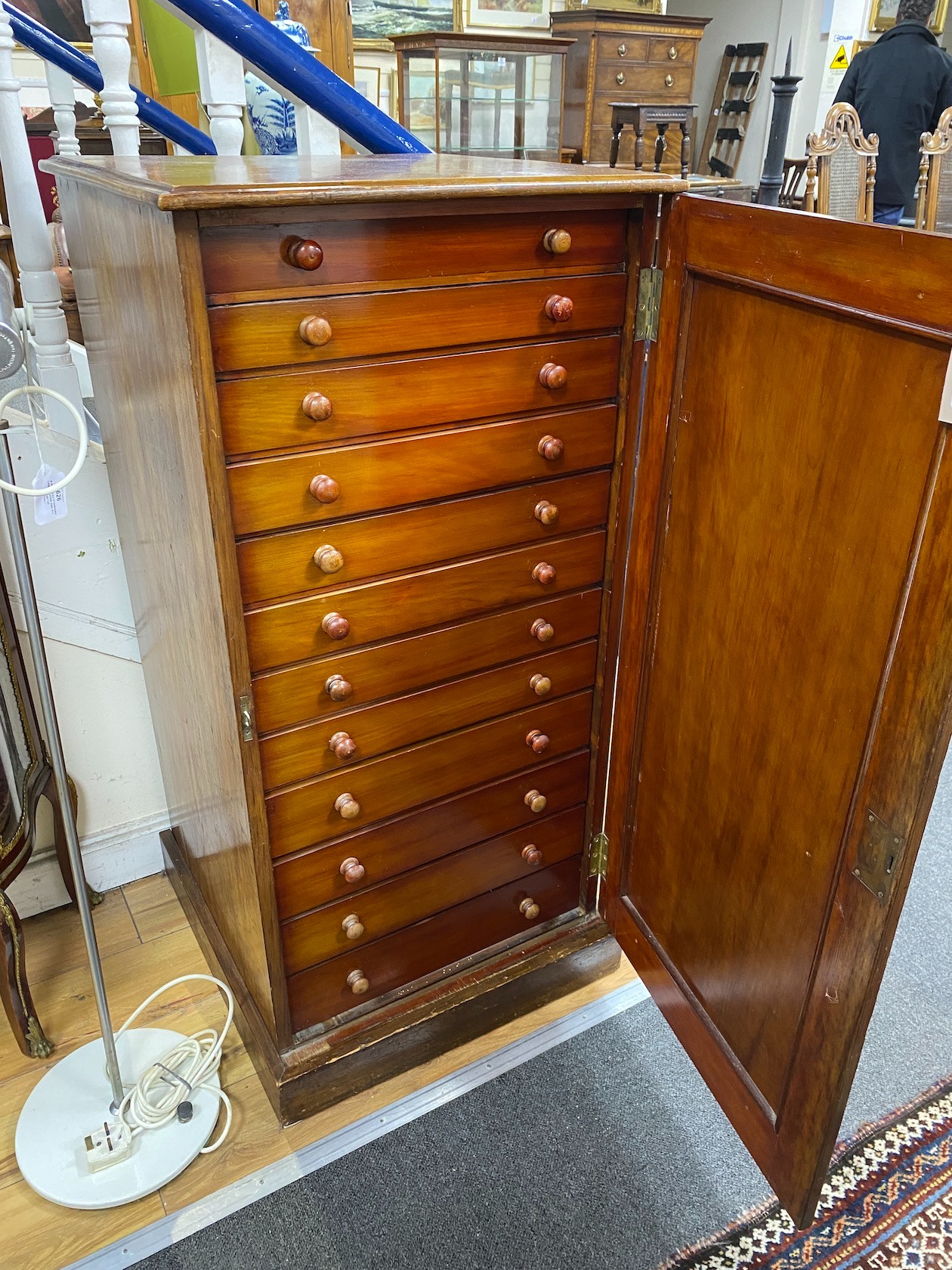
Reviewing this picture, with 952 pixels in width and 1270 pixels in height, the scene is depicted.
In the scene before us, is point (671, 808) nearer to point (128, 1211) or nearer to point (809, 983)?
point (809, 983)

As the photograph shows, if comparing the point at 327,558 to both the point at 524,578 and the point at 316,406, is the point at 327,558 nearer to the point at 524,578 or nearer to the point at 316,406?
the point at 316,406

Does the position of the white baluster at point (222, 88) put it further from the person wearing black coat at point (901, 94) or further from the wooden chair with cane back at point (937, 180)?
the person wearing black coat at point (901, 94)

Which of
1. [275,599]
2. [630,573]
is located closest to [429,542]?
[275,599]

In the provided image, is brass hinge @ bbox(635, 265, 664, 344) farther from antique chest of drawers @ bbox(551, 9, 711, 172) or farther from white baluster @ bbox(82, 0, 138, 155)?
antique chest of drawers @ bbox(551, 9, 711, 172)

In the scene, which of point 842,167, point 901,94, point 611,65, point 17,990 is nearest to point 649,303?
point 17,990

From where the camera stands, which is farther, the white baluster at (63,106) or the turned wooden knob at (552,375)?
the white baluster at (63,106)

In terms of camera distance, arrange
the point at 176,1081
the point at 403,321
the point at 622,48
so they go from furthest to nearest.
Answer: the point at 622,48
the point at 176,1081
the point at 403,321

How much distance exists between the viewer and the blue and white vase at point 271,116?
5.67 feet

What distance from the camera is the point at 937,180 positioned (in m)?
3.44

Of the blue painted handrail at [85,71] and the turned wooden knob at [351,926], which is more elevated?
the blue painted handrail at [85,71]

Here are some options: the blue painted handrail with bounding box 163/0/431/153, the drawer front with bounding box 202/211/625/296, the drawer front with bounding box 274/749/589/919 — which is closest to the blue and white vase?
the blue painted handrail with bounding box 163/0/431/153

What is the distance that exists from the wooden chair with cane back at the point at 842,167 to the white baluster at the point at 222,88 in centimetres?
253

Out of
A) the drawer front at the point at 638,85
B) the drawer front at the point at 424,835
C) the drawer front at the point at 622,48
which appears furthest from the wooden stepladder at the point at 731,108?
the drawer front at the point at 424,835

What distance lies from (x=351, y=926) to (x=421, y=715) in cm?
35
